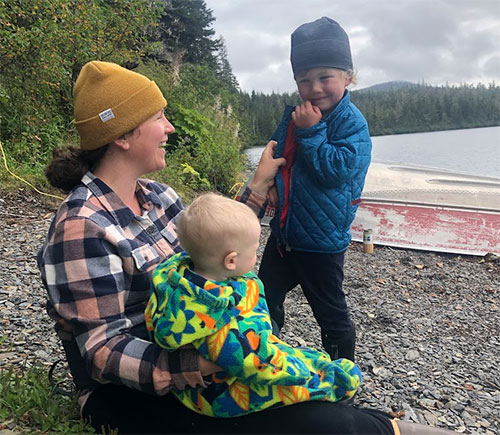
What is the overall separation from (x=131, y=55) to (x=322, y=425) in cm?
868

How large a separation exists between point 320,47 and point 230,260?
152 centimetres

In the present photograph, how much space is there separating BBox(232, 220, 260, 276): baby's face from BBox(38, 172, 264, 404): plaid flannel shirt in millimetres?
304

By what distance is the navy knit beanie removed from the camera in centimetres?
254

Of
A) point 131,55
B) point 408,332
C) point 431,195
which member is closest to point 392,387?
point 408,332

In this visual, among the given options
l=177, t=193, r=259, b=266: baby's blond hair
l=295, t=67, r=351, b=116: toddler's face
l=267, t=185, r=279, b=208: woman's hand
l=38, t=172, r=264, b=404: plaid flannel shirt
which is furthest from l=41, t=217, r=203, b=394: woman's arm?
l=295, t=67, r=351, b=116: toddler's face

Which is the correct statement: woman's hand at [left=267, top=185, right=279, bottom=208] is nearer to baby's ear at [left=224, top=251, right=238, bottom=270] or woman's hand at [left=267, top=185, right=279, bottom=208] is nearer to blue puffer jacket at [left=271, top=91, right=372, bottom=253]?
blue puffer jacket at [left=271, top=91, right=372, bottom=253]

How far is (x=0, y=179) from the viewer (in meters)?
6.03

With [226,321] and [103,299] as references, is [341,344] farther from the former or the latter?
[103,299]

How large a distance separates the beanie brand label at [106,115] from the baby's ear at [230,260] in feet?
2.44

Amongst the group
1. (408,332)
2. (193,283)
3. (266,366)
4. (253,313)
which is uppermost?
(193,283)

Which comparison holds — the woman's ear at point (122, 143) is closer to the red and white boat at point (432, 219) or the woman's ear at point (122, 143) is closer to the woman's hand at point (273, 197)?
the woman's hand at point (273, 197)

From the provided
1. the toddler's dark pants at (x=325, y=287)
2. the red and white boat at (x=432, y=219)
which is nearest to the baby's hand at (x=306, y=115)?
the toddler's dark pants at (x=325, y=287)

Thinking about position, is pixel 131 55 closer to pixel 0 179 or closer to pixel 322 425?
pixel 0 179

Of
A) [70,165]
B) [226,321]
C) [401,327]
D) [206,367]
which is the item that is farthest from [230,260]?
[401,327]
